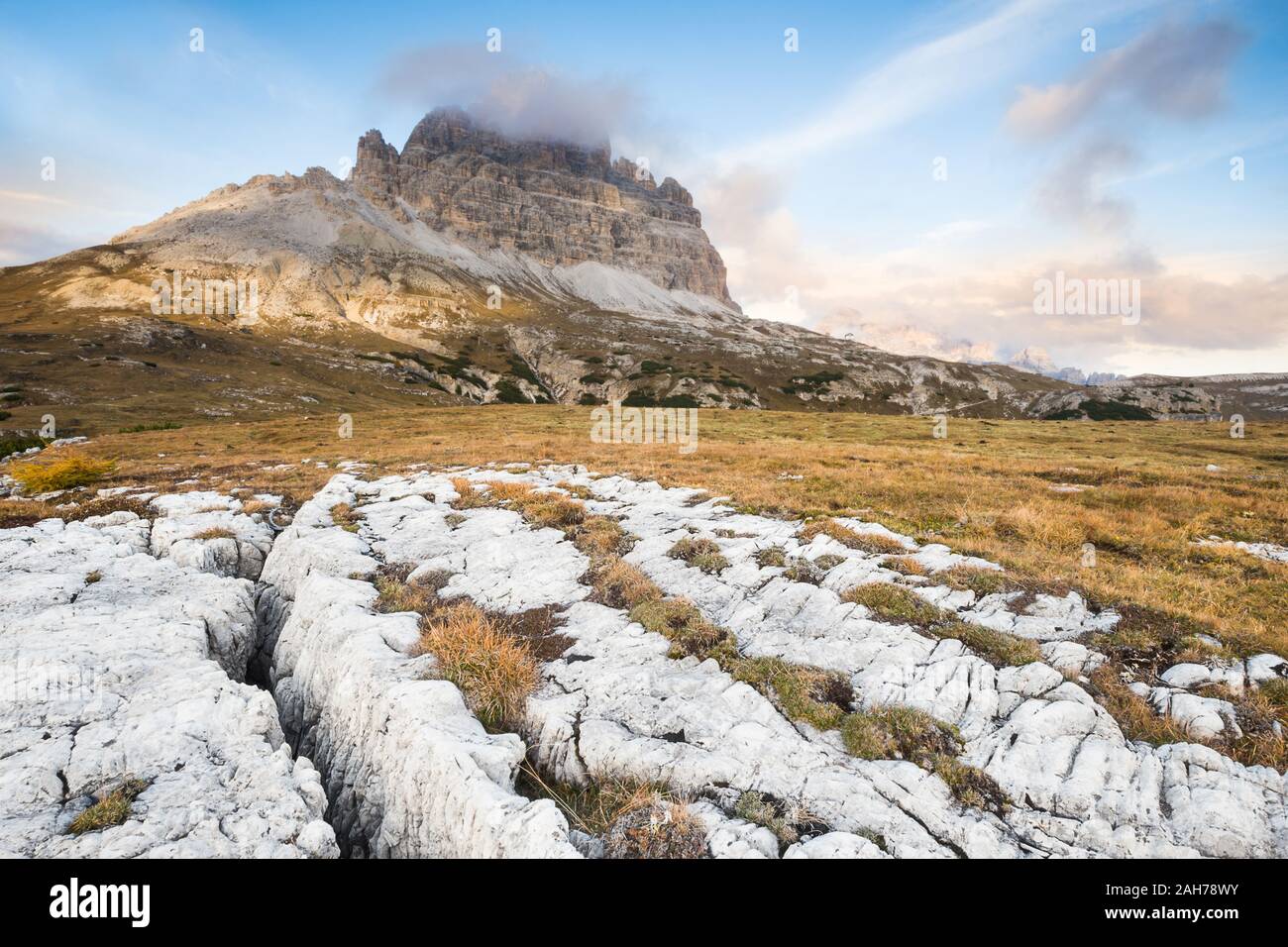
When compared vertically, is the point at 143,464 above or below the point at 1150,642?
above

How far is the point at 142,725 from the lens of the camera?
7.32 metres

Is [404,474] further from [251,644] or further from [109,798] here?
[109,798]

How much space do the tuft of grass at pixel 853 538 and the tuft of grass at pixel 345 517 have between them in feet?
43.1

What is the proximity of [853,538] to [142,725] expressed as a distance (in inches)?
548

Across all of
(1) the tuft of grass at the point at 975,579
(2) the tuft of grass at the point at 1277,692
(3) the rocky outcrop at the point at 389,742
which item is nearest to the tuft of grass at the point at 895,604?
(1) the tuft of grass at the point at 975,579

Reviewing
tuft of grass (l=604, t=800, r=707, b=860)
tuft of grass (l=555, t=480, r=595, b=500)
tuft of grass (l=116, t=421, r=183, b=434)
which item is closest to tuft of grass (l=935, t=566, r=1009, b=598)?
tuft of grass (l=604, t=800, r=707, b=860)

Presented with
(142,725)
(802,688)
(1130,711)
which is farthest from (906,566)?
(142,725)

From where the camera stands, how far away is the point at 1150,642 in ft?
27.8

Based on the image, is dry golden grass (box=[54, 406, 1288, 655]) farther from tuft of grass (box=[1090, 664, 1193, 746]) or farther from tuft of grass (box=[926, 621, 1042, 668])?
tuft of grass (box=[1090, 664, 1193, 746])

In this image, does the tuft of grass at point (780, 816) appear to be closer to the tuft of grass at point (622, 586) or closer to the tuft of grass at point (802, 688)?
the tuft of grass at point (802, 688)

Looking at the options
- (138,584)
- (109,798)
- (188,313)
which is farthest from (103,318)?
(109,798)

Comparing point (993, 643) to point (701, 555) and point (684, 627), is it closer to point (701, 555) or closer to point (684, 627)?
point (684, 627)
